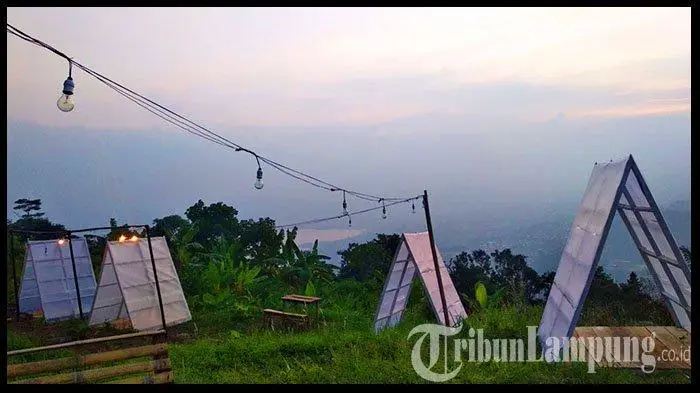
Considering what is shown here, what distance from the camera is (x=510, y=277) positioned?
35.0ft

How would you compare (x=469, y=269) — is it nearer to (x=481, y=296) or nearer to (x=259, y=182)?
(x=481, y=296)

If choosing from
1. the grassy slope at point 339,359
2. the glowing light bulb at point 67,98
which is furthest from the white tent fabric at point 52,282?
the glowing light bulb at point 67,98

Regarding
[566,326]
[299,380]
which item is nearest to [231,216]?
[299,380]

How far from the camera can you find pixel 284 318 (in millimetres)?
9234

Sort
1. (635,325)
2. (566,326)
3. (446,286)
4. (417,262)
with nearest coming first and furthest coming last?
(566,326) → (635,325) → (417,262) → (446,286)

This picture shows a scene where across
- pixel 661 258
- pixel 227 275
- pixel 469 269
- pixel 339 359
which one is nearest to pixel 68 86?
pixel 339 359

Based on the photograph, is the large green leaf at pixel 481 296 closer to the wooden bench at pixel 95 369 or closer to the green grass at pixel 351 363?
the green grass at pixel 351 363

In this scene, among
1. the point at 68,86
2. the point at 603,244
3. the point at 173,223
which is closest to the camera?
the point at 68,86

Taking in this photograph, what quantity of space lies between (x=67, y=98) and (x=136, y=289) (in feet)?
16.5

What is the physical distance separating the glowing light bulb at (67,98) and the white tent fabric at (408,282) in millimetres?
4911

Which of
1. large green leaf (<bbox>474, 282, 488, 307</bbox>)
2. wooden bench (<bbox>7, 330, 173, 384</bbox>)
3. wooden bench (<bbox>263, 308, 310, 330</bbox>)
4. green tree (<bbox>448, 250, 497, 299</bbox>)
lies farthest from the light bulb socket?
green tree (<bbox>448, 250, 497, 299</bbox>)

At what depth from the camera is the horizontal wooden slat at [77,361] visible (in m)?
4.88
